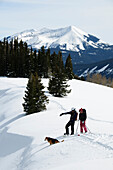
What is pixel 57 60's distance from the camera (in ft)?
211

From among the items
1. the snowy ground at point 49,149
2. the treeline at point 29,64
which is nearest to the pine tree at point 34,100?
the snowy ground at point 49,149

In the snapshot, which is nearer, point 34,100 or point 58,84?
point 34,100

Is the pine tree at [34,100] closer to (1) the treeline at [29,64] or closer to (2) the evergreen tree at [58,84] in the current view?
(2) the evergreen tree at [58,84]

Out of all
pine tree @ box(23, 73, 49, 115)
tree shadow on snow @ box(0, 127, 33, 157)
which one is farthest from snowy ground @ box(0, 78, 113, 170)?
pine tree @ box(23, 73, 49, 115)

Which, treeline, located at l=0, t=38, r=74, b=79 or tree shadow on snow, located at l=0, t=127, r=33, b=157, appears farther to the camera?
treeline, located at l=0, t=38, r=74, b=79

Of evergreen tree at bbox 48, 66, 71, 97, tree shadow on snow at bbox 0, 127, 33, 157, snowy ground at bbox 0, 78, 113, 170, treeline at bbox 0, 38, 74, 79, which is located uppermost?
treeline at bbox 0, 38, 74, 79

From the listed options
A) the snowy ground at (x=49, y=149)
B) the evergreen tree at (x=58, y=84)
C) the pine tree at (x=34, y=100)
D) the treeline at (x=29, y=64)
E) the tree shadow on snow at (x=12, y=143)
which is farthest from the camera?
the treeline at (x=29, y=64)

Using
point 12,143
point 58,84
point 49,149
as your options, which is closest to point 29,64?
point 58,84

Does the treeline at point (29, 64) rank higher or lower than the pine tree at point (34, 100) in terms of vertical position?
higher

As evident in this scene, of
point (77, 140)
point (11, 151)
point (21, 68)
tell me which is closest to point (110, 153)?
point (77, 140)

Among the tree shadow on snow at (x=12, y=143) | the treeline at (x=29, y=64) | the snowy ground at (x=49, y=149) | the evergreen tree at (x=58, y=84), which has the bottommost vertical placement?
the tree shadow on snow at (x=12, y=143)

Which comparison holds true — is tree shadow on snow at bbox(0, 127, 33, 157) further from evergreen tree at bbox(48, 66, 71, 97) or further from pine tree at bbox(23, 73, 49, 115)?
evergreen tree at bbox(48, 66, 71, 97)

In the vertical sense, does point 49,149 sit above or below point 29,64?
below

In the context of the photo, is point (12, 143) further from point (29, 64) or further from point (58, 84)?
point (29, 64)
